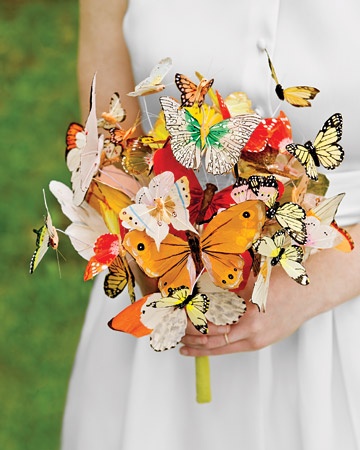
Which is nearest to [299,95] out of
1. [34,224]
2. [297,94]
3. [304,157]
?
[297,94]

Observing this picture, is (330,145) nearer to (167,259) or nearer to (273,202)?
(273,202)

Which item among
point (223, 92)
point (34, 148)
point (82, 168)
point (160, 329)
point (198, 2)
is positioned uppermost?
point (34, 148)

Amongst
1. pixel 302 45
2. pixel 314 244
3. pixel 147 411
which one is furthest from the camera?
pixel 147 411

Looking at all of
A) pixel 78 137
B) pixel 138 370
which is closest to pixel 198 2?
pixel 78 137

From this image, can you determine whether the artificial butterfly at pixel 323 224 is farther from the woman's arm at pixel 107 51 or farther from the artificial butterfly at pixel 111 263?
the woman's arm at pixel 107 51

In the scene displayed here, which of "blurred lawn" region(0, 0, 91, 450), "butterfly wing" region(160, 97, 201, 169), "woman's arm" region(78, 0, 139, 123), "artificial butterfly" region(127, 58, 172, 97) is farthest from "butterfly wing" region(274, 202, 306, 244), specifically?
"blurred lawn" region(0, 0, 91, 450)

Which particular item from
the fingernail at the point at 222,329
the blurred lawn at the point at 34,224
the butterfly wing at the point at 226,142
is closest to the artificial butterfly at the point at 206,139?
the butterfly wing at the point at 226,142

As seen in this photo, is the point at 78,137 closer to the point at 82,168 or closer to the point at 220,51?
the point at 82,168
